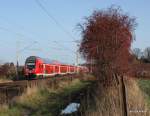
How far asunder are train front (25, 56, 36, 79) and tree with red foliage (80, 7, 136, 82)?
12.0 metres

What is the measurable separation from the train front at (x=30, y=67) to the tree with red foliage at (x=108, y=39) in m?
12.0

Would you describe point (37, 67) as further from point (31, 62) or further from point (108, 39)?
point (108, 39)

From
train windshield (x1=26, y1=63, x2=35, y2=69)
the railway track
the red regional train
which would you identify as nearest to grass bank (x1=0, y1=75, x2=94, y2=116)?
the railway track

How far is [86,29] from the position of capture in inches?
1634

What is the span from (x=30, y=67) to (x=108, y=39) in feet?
62.1

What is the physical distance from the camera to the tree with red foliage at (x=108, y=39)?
33.2 m

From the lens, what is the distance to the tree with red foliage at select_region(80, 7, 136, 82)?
109 ft

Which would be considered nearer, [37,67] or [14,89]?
[14,89]

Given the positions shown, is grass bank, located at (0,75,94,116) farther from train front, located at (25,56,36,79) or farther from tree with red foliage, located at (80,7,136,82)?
train front, located at (25,56,36,79)

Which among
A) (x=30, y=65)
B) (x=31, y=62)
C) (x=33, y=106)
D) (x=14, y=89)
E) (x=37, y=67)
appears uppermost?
(x=31, y=62)

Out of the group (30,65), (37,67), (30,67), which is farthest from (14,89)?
(30,65)

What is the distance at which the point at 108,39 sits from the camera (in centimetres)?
3612

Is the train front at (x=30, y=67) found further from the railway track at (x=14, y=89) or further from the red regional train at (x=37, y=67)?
the railway track at (x=14, y=89)

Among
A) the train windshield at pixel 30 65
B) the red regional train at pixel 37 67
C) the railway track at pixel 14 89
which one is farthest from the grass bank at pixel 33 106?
the train windshield at pixel 30 65
